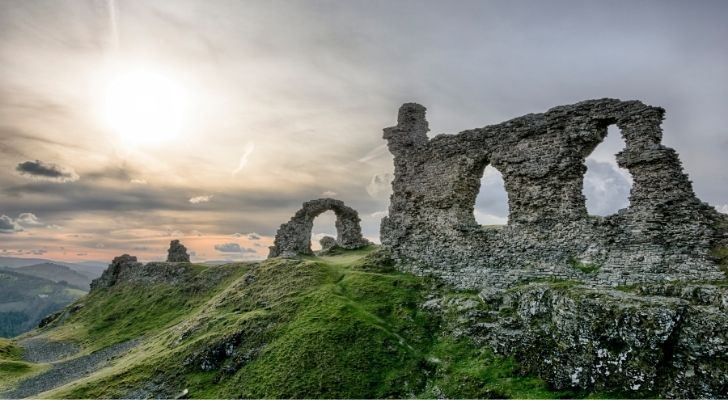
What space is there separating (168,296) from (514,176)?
143ft

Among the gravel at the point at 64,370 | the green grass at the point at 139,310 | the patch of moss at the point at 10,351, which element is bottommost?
the patch of moss at the point at 10,351

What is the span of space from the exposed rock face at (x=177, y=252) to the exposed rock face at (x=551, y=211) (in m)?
45.6

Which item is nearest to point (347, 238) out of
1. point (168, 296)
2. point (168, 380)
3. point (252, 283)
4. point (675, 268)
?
point (252, 283)

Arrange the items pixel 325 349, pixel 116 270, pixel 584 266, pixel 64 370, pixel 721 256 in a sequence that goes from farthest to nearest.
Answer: pixel 116 270 < pixel 64 370 < pixel 584 266 < pixel 325 349 < pixel 721 256

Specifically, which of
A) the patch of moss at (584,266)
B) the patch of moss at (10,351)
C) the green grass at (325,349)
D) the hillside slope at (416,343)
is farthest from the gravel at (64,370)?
the patch of moss at (584,266)

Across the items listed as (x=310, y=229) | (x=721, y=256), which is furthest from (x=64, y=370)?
(x=721, y=256)

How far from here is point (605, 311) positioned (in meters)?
14.1

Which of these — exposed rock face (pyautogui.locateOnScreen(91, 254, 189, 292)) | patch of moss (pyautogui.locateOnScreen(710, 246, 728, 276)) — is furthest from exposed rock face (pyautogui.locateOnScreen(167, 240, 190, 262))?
patch of moss (pyautogui.locateOnScreen(710, 246, 728, 276))

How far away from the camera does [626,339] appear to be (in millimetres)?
13250

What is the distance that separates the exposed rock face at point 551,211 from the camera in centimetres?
1788

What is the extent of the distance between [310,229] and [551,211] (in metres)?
27.3

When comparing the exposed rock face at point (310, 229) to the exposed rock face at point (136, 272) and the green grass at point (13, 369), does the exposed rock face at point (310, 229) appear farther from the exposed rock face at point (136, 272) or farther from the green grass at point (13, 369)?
the green grass at point (13, 369)

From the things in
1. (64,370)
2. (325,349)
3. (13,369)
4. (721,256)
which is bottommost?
(13,369)

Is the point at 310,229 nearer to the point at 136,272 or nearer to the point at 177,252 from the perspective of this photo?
the point at 177,252
